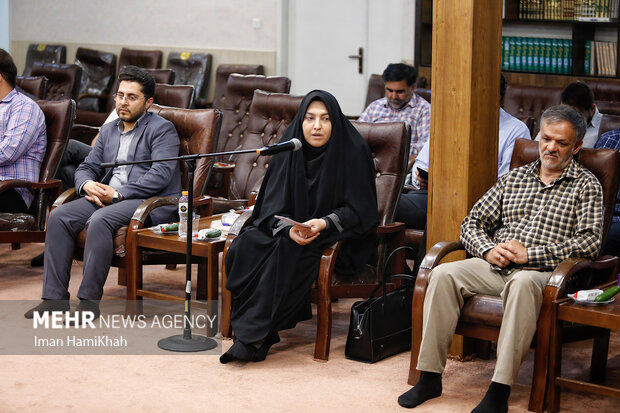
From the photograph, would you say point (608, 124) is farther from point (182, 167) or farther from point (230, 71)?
point (230, 71)

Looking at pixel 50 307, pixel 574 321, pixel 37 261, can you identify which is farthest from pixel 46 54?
pixel 574 321

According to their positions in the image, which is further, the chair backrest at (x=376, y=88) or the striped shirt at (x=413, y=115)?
the chair backrest at (x=376, y=88)

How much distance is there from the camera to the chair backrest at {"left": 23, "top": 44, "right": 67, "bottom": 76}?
36.1 feet

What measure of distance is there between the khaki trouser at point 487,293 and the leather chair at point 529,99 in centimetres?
313

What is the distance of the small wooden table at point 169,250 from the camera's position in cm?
456

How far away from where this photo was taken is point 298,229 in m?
4.30

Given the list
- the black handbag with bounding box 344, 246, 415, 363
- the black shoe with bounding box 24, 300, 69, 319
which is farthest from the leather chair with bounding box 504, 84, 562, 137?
the black shoe with bounding box 24, 300, 69, 319

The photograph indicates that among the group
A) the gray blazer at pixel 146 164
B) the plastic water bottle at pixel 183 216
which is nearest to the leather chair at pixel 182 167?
the gray blazer at pixel 146 164

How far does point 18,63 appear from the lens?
1146cm

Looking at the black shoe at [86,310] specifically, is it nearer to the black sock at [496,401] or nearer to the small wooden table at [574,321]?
the black sock at [496,401]

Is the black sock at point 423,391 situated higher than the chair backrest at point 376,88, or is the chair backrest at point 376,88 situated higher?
the chair backrest at point 376,88

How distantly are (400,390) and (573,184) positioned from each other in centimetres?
111

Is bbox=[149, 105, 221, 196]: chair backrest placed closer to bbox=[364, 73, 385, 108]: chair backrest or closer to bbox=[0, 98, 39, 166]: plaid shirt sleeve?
bbox=[0, 98, 39, 166]: plaid shirt sleeve

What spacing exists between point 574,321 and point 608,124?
6.08ft
